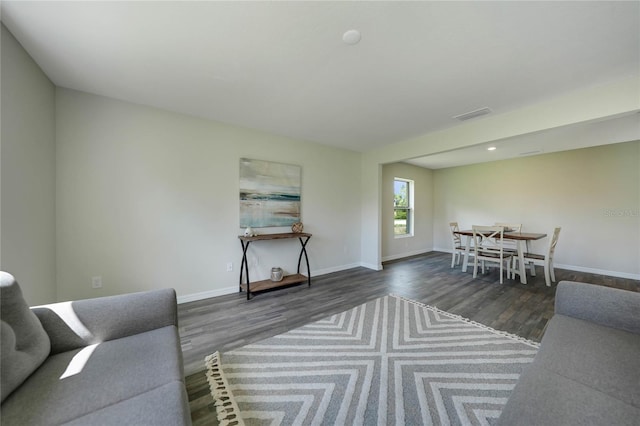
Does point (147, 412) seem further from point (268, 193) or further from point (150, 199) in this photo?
point (268, 193)

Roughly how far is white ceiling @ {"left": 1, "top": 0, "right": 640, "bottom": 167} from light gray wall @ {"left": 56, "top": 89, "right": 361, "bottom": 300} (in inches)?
12.5

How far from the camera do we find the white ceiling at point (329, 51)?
4.67 feet

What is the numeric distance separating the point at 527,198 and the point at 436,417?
5.54m

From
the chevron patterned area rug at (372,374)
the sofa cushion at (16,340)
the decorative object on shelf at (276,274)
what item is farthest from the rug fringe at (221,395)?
the decorative object on shelf at (276,274)

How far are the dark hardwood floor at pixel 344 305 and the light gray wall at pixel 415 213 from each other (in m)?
1.20

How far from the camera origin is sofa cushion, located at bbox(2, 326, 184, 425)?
85 cm

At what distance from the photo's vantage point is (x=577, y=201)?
446 cm

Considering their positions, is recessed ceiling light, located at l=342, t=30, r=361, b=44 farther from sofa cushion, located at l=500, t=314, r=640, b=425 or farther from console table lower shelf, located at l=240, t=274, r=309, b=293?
console table lower shelf, located at l=240, t=274, r=309, b=293

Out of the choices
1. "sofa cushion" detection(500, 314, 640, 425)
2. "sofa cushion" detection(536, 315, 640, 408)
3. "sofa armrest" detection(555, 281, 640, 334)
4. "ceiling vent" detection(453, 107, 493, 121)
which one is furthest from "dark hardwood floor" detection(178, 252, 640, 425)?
"ceiling vent" detection(453, 107, 493, 121)

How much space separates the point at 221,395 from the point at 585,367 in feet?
6.49

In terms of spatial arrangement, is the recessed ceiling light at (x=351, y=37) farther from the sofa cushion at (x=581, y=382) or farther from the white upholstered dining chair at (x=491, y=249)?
the white upholstered dining chair at (x=491, y=249)

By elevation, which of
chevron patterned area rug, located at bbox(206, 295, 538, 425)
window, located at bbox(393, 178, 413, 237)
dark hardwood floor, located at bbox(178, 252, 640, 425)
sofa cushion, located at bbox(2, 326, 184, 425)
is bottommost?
chevron patterned area rug, located at bbox(206, 295, 538, 425)

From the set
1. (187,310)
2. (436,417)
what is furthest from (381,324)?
(187,310)

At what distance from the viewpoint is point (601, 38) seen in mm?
1622
